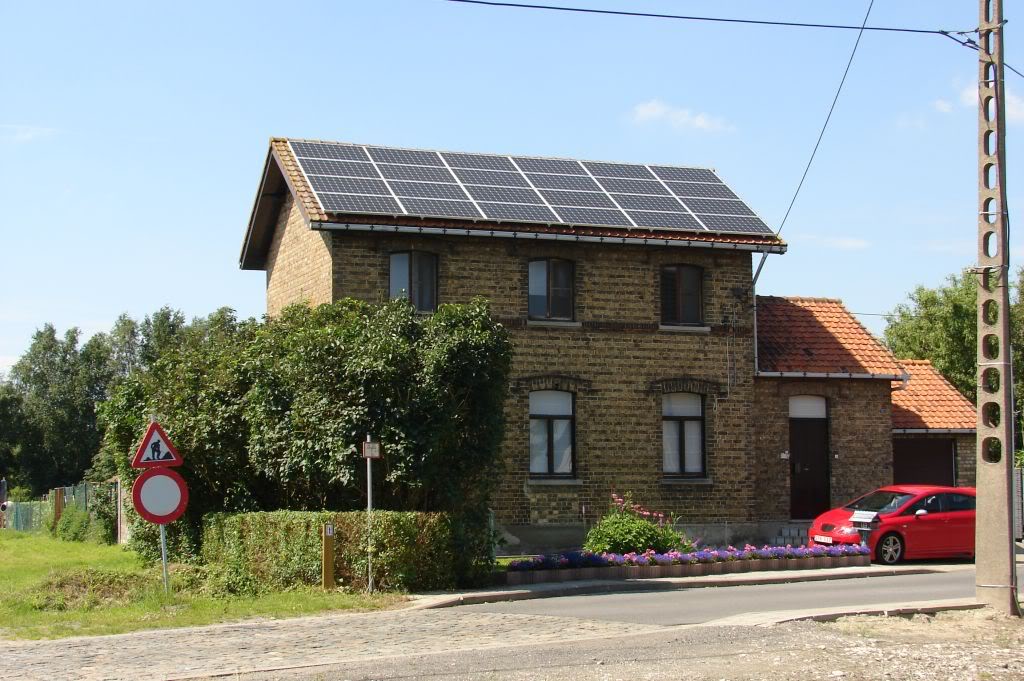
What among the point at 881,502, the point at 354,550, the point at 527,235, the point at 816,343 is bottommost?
the point at 354,550

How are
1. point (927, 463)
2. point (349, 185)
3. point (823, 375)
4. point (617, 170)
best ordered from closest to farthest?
1. point (349, 185)
2. point (823, 375)
3. point (617, 170)
4. point (927, 463)

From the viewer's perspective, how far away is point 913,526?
23.9m

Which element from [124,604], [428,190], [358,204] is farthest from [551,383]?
[124,604]

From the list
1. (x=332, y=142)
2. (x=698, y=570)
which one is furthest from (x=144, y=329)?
(x=698, y=570)

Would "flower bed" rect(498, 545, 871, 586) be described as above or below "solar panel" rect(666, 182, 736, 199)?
below

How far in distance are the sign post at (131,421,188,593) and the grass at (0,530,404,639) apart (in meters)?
0.78

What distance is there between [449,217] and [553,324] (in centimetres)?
311

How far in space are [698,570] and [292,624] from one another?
8.62 m

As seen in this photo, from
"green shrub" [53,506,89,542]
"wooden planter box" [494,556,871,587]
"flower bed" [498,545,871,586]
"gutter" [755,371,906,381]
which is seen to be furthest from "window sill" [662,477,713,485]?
"green shrub" [53,506,89,542]

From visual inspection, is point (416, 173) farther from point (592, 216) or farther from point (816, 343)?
point (816, 343)

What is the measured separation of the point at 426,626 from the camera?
14.6 meters

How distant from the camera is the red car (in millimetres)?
23766

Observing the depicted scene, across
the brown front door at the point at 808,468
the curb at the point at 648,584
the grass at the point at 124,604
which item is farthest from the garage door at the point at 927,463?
the grass at the point at 124,604

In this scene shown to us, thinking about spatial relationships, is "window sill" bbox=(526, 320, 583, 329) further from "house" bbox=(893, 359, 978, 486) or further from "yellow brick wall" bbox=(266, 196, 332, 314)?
"house" bbox=(893, 359, 978, 486)
